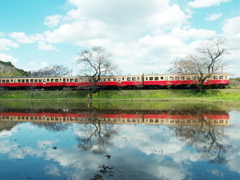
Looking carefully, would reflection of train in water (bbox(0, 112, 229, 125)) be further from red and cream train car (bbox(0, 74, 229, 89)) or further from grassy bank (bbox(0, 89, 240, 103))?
red and cream train car (bbox(0, 74, 229, 89))

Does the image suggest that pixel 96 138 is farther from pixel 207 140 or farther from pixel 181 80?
pixel 181 80

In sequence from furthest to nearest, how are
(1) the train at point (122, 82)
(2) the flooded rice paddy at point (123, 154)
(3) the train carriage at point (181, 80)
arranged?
1. (1) the train at point (122, 82)
2. (3) the train carriage at point (181, 80)
3. (2) the flooded rice paddy at point (123, 154)

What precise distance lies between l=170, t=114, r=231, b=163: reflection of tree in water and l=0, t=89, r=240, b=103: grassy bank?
72.0 ft

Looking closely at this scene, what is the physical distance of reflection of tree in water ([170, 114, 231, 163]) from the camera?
260 inches

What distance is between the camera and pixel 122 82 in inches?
1489

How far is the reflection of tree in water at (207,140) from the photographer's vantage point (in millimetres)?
6594

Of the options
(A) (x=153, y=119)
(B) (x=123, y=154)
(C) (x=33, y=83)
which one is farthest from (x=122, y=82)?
(B) (x=123, y=154)

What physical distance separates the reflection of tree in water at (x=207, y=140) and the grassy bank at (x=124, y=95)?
21954mm

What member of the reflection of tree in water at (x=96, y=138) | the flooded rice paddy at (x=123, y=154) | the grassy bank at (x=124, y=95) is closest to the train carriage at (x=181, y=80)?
the grassy bank at (x=124, y=95)

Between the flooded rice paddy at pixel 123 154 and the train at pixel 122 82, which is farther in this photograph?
the train at pixel 122 82

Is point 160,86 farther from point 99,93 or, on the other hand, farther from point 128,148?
point 128,148

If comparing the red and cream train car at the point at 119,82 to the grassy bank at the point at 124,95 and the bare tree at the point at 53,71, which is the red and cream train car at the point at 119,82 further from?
the bare tree at the point at 53,71

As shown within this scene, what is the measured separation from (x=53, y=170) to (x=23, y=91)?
3962cm

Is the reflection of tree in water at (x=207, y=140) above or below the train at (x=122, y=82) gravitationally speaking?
below
